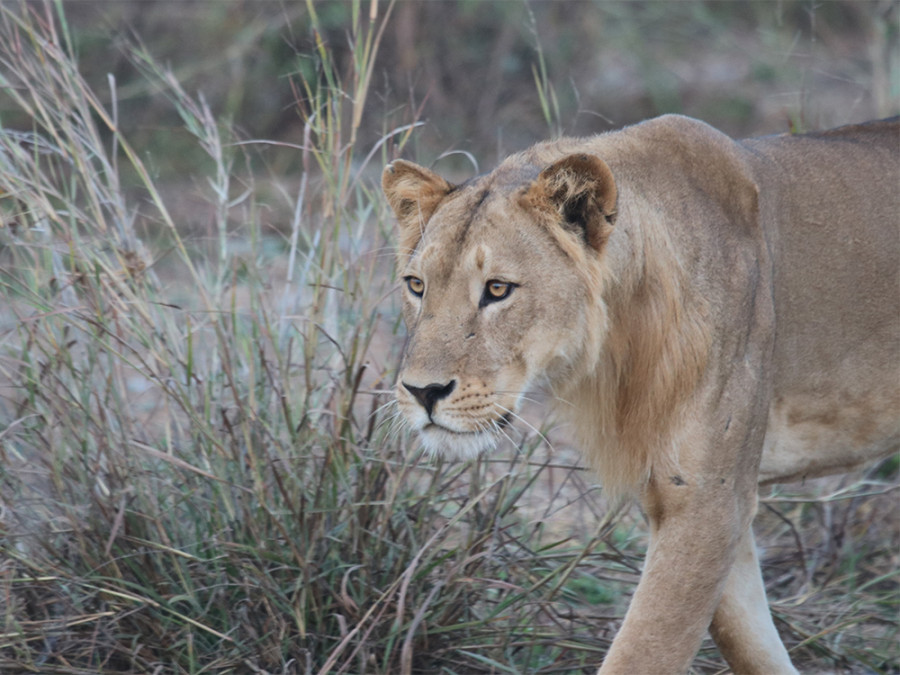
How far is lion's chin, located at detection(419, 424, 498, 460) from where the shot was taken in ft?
9.25

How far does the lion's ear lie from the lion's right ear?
348mm

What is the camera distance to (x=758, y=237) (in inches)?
122

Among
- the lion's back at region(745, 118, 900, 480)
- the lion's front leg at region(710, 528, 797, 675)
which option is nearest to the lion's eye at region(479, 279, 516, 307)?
the lion's back at region(745, 118, 900, 480)

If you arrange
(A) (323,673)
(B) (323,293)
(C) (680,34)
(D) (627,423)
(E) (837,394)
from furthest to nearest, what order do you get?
1. (C) (680,34)
2. (B) (323,293)
3. (E) (837,394)
4. (D) (627,423)
5. (A) (323,673)

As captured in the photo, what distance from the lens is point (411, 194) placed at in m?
3.18

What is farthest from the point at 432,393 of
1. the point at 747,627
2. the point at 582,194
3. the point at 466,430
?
the point at 747,627

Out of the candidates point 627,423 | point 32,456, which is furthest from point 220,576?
point 627,423

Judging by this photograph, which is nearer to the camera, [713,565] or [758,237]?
[713,565]

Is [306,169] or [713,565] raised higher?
[306,169]

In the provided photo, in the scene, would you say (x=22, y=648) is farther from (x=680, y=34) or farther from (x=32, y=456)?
(x=680, y=34)

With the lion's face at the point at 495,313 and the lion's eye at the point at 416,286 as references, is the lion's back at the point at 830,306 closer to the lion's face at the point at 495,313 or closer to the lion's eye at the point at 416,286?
the lion's face at the point at 495,313

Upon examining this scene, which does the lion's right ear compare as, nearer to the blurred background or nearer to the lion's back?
the lion's back

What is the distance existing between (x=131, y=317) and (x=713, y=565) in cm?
171

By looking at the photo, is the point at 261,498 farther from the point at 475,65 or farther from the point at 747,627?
the point at 475,65
